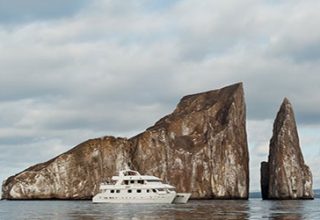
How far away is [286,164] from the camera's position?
176m

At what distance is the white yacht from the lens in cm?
12262

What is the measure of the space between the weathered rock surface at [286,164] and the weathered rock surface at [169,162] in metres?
7.88

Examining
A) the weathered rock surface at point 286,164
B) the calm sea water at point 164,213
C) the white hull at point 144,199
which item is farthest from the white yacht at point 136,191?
the weathered rock surface at point 286,164

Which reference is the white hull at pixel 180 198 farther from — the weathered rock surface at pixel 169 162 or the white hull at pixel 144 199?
the weathered rock surface at pixel 169 162

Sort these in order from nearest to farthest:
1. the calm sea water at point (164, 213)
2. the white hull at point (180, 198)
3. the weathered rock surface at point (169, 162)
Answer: the calm sea water at point (164, 213) → the white hull at point (180, 198) → the weathered rock surface at point (169, 162)

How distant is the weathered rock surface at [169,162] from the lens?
17950cm

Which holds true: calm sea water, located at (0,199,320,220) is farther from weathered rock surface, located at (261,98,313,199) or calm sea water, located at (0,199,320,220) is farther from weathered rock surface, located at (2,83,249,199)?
weathered rock surface, located at (2,83,249,199)

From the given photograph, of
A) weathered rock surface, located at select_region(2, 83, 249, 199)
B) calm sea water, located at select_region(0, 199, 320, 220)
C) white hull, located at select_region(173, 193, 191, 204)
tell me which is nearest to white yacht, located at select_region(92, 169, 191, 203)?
white hull, located at select_region(173, 193, 191, 204)

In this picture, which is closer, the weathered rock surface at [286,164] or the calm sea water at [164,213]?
the calm sea water at [164,213]

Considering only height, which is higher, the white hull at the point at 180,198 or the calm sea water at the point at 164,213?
the white hull at the point at 180,198

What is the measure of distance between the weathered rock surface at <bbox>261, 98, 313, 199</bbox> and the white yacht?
53.3 m

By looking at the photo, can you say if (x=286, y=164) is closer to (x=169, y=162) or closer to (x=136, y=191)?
(x=169, y=162)

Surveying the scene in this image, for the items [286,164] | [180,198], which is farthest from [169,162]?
[180,198]

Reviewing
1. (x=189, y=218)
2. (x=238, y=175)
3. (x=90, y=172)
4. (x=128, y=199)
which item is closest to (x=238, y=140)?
(x=238, y=175)
